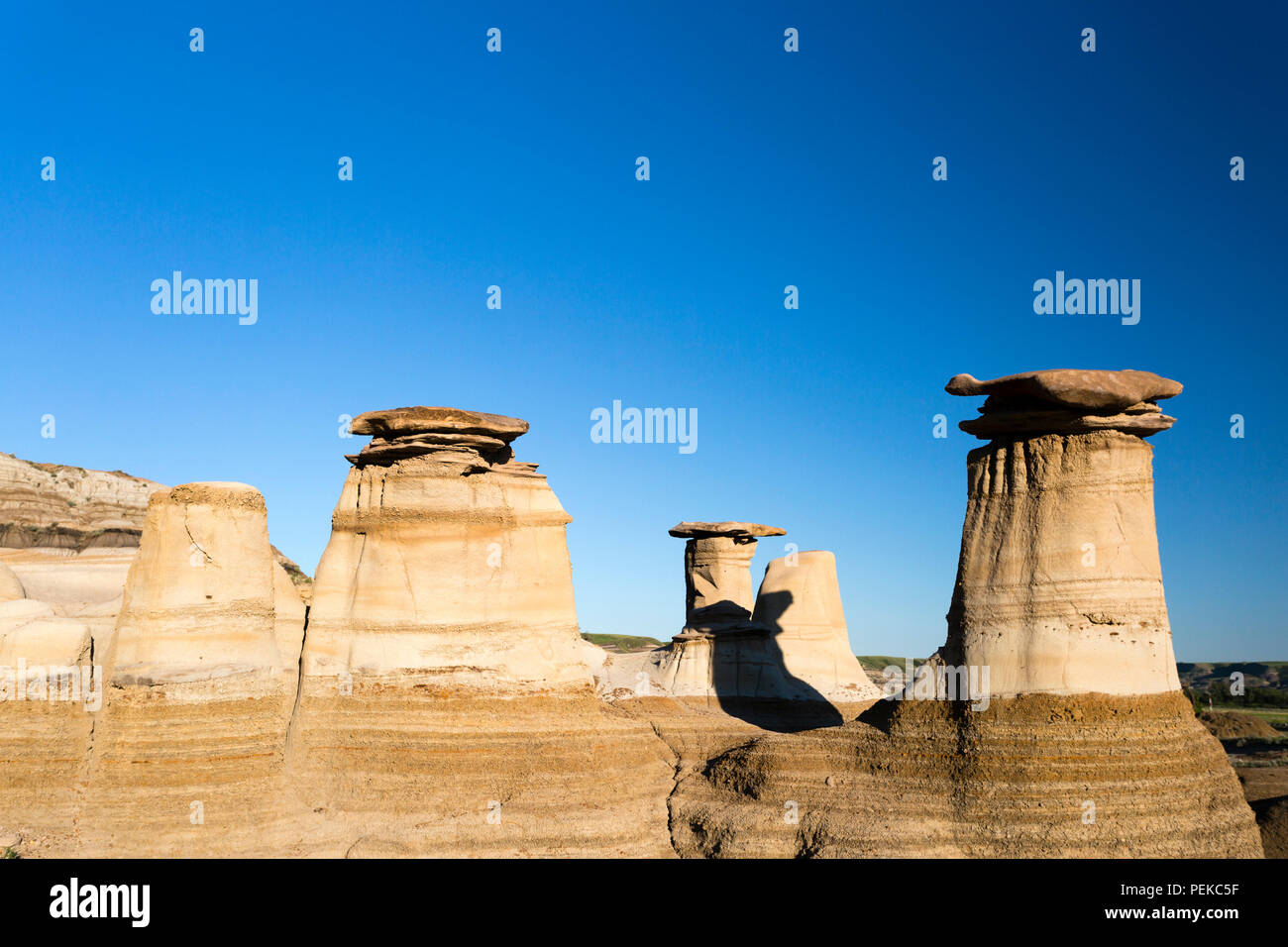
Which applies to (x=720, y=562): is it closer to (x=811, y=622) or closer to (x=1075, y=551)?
(x=811, y=622)

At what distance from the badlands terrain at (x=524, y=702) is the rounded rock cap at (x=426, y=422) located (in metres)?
0.06

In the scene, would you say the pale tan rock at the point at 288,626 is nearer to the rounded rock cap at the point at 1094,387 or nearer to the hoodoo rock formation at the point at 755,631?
the rounded rock cap at the point at 1094,387

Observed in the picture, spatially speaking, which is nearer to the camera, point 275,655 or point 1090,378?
point 1090,378

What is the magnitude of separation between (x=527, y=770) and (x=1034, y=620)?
8.94 metres

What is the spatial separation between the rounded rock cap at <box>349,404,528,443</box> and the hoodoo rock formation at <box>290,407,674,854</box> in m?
0.03

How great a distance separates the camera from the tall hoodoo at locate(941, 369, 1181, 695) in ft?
50.3

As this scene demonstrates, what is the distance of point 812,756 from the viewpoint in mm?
17156

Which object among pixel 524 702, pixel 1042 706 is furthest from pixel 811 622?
pixel 1042 706

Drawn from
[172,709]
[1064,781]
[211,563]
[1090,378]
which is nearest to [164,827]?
[172,709]

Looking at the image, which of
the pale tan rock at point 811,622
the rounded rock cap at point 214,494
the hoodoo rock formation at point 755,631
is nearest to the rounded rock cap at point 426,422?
the rounded rock cap at point 214,494

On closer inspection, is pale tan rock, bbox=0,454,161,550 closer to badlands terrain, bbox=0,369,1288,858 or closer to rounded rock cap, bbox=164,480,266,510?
badlands terrain, bbox=0,369,1288,858

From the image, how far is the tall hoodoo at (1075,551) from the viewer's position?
1532 centimetres
